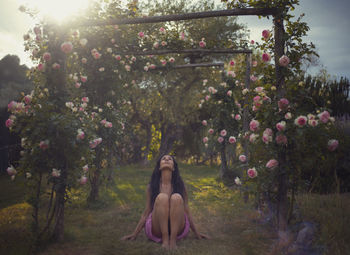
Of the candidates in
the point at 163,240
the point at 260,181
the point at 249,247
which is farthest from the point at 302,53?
the point at 163,240

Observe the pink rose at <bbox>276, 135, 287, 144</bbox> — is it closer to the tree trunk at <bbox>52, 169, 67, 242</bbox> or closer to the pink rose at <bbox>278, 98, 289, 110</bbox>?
the pink rose at <bbox>278, 98, 289, 110</bbox>

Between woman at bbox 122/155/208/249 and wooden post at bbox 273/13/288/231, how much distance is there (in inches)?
42.9

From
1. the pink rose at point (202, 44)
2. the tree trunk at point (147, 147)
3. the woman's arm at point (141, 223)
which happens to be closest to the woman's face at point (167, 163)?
the woman's arm at point (141, 223)

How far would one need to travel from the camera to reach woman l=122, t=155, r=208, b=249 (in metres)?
3.31

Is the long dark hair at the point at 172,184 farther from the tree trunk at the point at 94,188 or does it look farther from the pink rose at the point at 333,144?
the tree trunk at the point at 94,188

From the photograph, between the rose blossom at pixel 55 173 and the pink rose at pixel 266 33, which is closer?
the rose blossom at pixel 55 173

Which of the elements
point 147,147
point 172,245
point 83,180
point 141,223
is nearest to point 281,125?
point 172,245

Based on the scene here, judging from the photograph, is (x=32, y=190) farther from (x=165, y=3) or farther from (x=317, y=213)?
(x=165, y=3)

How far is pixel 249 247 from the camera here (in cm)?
352

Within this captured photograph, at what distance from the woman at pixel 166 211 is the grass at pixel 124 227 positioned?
0.44 ft

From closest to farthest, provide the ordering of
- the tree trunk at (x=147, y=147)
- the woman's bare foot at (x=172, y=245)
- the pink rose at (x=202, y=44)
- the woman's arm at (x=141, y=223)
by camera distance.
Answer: the woman's bare foot at (x=172, y=245) → the woman's arm at (x=141, y=223) → the pink rose at (x=202, y=44) → the tree trunk at (x=147, y=147)

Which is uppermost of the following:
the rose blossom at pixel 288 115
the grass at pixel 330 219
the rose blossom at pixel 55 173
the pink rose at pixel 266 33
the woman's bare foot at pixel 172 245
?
the pink rose at pixel 266 33

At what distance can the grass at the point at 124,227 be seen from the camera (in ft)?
11.0

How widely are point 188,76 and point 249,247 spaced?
10.2 metres
